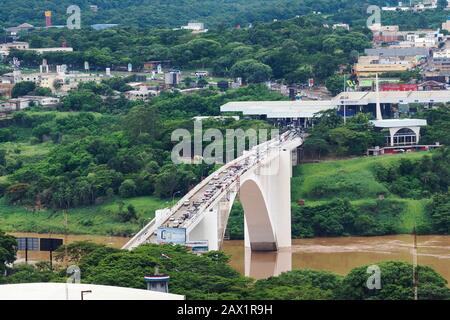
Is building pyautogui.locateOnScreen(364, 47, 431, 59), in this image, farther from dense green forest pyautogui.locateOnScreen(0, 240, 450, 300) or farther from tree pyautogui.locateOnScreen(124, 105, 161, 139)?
dense green forest pyautogui.locateOnScreen(0, 240, 450, 300)

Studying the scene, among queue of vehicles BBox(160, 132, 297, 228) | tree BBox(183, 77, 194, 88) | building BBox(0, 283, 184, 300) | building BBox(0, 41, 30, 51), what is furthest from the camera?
building BBox(0, 41, 30, 51)

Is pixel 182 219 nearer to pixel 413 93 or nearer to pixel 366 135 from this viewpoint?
pixel 366 135

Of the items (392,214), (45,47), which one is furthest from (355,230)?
(45,47)

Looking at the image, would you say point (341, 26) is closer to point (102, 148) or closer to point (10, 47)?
point (10, 47)

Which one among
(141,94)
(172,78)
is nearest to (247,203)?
(141,94)

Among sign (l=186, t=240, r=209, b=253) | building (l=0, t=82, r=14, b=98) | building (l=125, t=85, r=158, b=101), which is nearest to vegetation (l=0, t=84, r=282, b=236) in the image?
building (l=125, t=85, r=158, b=101)

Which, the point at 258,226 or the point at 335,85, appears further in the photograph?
the point at 335,85

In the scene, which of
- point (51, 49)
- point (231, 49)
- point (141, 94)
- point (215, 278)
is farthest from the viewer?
point (51, 49)
